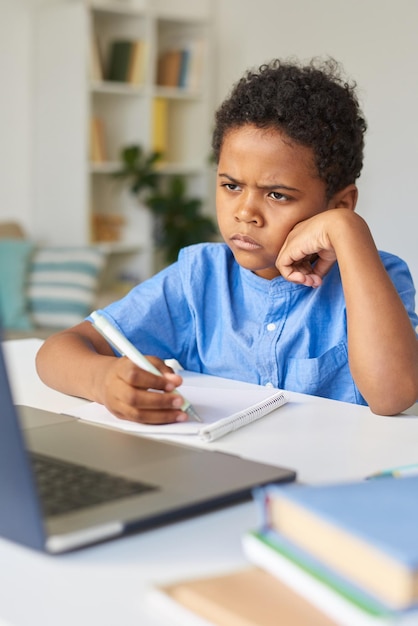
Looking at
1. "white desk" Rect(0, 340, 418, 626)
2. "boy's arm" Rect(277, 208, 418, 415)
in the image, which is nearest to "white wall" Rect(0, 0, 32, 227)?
"boy's arm" Rect(277, 208, 418, 415)

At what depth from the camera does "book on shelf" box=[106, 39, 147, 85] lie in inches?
181

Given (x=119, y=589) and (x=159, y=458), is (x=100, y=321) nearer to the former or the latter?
(x=159, y=458)

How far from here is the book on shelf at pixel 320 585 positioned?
521 millimetres

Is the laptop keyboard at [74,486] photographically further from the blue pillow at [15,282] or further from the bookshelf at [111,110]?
the bookshelf at [111,110]

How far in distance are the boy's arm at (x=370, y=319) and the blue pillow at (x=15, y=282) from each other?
272cm

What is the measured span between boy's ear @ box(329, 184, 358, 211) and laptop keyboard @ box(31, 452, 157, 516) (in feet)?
2.82

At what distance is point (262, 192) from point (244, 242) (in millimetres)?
81

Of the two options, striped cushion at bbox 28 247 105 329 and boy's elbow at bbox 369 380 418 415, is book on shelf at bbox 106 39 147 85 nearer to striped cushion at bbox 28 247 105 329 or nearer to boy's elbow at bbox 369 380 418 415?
striped cushion at bbox 28 247 105 329

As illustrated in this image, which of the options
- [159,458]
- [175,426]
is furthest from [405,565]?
[175,426]

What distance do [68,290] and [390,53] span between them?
5.62 feet

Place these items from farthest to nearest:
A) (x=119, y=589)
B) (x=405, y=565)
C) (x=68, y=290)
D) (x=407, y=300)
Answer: (x=68, y=290) → (x=407, y=300) → (x=119, y=589) → (x=405, y=565)

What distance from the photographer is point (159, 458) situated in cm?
89

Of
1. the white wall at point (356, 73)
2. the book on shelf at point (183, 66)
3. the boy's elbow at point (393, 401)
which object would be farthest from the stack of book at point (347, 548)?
the book on shelf at point (183, 66)

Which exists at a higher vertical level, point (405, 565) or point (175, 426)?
point (405, 565)
